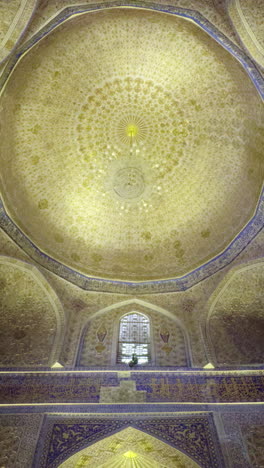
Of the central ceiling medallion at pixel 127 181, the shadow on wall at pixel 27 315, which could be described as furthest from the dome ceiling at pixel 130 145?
the shadow on wall at pixel 27 315

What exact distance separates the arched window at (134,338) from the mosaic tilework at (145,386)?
707mm

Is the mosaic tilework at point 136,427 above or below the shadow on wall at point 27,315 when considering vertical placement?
below

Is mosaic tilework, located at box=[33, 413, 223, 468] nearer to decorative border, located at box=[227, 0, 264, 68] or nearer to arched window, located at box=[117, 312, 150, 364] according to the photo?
arched window, located at box=[117, 312, 150, 364]

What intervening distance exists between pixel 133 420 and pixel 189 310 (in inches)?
118

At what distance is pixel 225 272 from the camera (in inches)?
314

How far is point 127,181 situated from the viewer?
9.50 metres

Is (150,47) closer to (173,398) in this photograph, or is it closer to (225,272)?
(225,272)

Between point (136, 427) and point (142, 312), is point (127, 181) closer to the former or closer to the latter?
point (142, 312)

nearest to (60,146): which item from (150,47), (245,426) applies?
(150,47)

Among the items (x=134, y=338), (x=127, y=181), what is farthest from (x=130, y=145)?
(x=134, y=338)

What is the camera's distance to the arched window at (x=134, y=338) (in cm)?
701

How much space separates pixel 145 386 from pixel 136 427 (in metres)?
0.78

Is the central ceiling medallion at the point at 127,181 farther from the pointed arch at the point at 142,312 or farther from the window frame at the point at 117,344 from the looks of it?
the window frame at the point at 117,344

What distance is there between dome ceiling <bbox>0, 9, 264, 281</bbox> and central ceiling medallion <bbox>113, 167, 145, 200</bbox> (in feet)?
0.09
